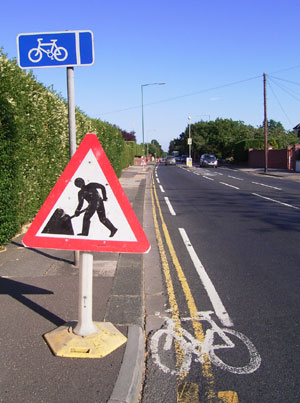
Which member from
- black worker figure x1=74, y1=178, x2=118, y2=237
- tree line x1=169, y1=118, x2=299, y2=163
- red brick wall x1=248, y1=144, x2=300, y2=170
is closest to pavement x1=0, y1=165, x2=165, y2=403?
black worker figure x1=74, y1=178, x2=118, y2=237

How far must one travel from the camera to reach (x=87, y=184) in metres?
3.32

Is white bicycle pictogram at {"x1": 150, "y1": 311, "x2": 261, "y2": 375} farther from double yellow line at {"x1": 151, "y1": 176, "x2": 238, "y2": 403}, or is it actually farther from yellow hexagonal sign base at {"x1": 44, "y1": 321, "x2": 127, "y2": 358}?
yellow hexagonal sign base at {"x1": 44, "y1": 321, "x2": 127, "y2": 358}

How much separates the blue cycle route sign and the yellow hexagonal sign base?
302 centimetres

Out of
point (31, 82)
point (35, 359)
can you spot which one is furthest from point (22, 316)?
point (31, 82)

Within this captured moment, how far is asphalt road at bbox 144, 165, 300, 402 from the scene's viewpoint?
3021 mm

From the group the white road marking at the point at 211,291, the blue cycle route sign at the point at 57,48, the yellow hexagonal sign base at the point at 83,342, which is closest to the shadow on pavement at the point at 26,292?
the yellow hexagonal sign base at the point at 83,342

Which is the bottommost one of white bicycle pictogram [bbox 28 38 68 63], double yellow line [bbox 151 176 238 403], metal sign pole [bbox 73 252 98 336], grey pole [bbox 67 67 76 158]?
double yellow line [bbox 151 176 238 403]

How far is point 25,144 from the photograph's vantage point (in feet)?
22.1

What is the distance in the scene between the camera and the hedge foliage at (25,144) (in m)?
5.86

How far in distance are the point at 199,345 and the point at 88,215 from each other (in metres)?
1.63

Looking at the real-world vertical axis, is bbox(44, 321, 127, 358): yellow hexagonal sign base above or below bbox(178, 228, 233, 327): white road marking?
above

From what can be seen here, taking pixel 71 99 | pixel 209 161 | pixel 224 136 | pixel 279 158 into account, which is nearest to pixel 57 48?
pixel 71 99

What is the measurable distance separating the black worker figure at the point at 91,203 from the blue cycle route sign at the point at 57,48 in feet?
6.50

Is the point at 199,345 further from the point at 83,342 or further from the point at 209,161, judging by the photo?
the point at 209,161
